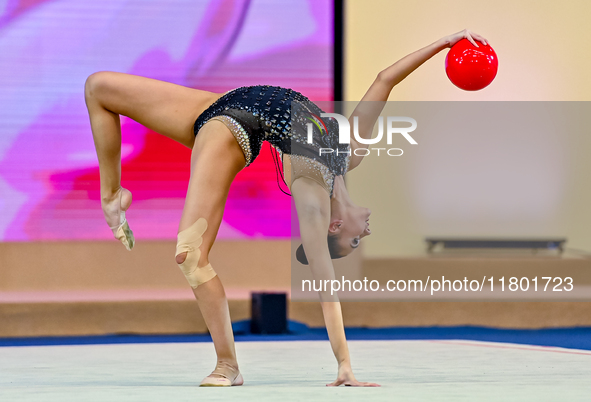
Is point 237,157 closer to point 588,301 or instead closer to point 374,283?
point 374,283

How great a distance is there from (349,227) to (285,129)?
1.29ft

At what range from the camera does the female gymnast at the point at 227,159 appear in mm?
2000

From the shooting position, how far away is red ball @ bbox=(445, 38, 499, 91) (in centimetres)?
203

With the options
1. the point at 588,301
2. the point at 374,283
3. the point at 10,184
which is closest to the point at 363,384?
the point at 374,283

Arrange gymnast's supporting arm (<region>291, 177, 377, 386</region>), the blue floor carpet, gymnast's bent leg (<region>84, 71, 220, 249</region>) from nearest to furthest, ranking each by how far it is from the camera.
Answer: gymnast's supporting arm (<region>291, 177, 377, 386</region>), gymnast's bent leg (<region>84, 71, 220, 249</region>), the blue floor carpet

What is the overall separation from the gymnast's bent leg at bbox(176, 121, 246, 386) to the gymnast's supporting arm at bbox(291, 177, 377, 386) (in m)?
0.25

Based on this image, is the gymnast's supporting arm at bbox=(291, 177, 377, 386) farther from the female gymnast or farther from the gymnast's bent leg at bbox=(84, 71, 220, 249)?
the gymnast's bent leg at bbox=(84, 71, 220, 249)

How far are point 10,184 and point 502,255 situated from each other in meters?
3.68

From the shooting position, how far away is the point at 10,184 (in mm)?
5043

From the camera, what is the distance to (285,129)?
208cm

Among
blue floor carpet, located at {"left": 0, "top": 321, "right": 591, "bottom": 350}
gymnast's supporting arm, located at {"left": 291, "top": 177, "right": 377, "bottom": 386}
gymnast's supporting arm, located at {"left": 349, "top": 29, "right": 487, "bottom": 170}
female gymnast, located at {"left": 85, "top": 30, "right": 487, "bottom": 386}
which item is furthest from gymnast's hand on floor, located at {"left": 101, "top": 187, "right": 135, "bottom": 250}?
blue floor carpet, located at {"left": 0, "top": 321, "right": 591, "bottom": 350}

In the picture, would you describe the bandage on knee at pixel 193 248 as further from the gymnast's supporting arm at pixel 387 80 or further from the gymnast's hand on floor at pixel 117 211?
the gymnast's supporting arm at pixel 387 80

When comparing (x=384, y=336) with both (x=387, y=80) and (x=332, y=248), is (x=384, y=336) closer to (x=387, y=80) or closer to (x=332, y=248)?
(x=332, y=248)

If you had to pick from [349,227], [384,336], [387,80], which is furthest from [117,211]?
[384,336]
